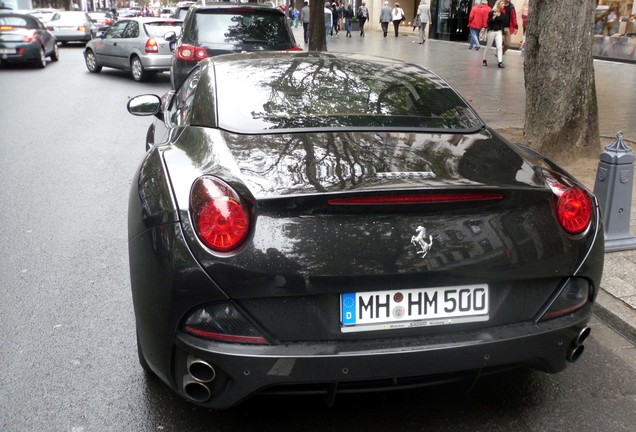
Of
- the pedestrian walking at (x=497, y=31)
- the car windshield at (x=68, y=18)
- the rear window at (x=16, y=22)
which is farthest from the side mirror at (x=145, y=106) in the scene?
the car windshield at (x=68, y=18)

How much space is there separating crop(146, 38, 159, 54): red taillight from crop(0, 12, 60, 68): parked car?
5.74 m

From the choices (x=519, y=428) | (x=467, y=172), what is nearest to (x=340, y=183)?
(x=467, y=172)

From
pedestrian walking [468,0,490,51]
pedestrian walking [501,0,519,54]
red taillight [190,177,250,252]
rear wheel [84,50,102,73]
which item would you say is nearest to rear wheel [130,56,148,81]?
rear wheel [84,50,102,73]

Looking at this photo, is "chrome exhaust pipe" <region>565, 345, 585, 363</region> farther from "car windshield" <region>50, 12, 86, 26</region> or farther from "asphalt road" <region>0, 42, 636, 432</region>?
"car windshield" <region>50, 12, 86, 26</region>

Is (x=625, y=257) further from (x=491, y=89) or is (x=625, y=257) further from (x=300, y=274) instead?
(x=491, y=89)

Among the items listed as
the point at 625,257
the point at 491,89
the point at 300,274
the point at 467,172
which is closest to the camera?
the point at 300,274

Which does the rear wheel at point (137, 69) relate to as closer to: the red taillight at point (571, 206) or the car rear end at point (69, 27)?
the red taillight at point (571, 206)

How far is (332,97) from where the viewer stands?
3547mm

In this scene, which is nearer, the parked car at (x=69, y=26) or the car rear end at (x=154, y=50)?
the car rear end at (x=154, y=50)

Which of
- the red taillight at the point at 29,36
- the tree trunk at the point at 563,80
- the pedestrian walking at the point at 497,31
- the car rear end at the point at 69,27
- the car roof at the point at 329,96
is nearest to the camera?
the car roof at the point at 329,96

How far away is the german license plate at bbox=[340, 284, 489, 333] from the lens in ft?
8.48

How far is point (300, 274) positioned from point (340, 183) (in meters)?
0.40

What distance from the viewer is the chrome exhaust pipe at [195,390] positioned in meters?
2.63

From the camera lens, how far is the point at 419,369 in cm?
261
